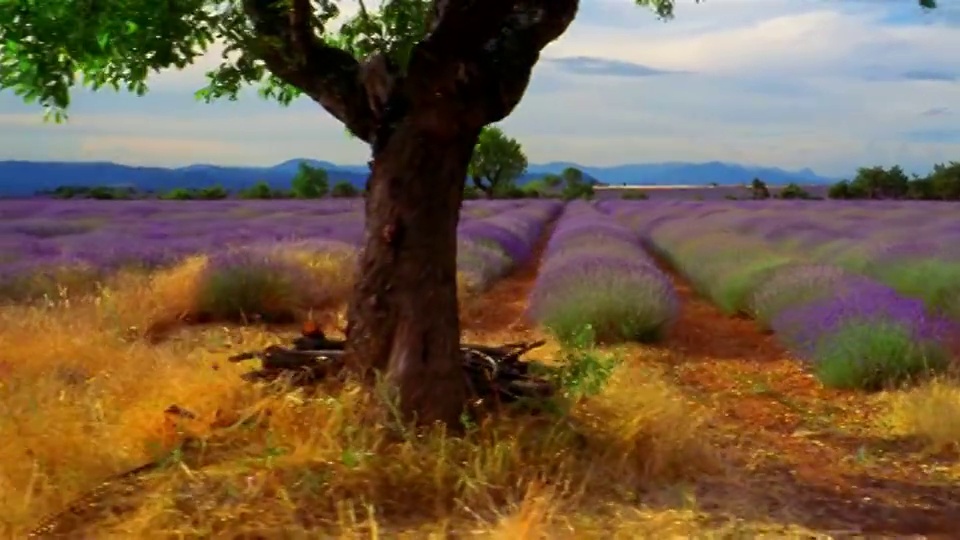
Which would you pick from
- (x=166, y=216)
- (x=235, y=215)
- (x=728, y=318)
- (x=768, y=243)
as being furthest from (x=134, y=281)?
(x=235, y=215)

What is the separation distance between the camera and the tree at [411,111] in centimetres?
491

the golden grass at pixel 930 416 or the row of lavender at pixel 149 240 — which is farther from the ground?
the row of lavender at pixel 149 240

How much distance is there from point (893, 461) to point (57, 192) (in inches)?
1846

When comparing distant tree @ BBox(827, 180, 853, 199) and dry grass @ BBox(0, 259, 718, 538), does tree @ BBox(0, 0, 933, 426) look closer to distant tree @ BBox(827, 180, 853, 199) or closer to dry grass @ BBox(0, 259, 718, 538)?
dry grass @ BBox(0, 259, 718, 538)

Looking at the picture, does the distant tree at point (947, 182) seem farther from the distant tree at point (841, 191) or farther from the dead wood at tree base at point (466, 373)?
the dead wood at tree base at point (466, 373)

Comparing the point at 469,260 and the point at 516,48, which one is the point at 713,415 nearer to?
the point at 516,48

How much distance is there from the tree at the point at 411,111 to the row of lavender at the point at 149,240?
20.2 feet

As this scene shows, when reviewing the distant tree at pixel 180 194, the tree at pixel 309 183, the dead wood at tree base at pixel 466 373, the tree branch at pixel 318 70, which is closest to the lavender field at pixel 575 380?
the dead wood at tree base at pixel 466 373

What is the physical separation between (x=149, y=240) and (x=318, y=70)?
11075 millimetres

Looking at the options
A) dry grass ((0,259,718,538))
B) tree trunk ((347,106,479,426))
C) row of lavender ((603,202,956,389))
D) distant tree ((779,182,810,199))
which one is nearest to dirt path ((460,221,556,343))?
row of lavender ((603,202,956,389))

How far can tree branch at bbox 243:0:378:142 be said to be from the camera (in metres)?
5.16

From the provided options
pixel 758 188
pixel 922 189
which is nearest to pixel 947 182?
pixel 922 189

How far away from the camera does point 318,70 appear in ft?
17.0

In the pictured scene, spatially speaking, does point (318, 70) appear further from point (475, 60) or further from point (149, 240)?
point (149, 240)
